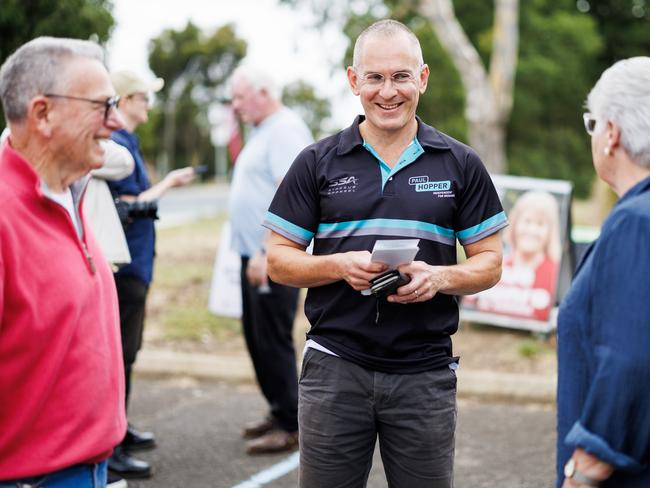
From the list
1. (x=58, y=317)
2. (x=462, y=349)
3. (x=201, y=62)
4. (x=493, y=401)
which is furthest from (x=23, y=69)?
(x=201, y=62)

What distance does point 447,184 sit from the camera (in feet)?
9.89

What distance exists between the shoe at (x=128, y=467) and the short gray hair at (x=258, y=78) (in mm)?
2424

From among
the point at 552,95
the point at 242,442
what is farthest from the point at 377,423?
the point at 552,95

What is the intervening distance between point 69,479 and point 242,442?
3.34m

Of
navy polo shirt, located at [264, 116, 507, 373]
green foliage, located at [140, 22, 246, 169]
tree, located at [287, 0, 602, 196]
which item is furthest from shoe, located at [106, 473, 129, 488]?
green foliage, located at [140, 22, 246, 169]

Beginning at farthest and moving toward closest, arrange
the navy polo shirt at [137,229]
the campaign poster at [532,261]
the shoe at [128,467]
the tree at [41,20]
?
the campaign poster at [532,261]
the tree at [41,20]
the shoe at [128,467]
the navy polo shirt at [137,229]

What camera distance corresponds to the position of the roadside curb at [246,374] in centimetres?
631

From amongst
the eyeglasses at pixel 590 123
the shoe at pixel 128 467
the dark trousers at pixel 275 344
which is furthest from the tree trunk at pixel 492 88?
the eyeglasses at pixel 590 123

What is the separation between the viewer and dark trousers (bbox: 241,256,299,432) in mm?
5277

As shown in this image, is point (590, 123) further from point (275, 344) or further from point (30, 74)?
point (275, 344)

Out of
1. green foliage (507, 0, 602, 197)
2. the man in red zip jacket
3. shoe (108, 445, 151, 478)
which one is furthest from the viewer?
green foliage (507, 0, 602, 197)

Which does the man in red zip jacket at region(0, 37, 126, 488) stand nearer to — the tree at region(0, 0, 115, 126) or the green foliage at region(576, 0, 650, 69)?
the tree at region(0, 0, 115, 126)

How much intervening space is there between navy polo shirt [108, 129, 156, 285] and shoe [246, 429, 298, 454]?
4.16 feet

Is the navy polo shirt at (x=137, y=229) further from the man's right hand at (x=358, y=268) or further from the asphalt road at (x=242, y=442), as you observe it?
the man's right hand at (x=358, y=268)
